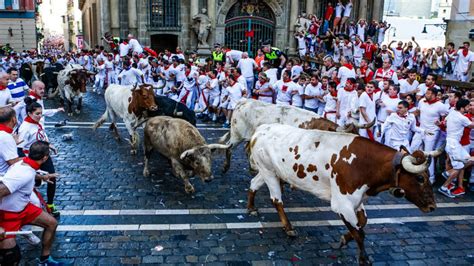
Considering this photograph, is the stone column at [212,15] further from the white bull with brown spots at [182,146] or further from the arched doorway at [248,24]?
the white bull with brown spots at [182,146]

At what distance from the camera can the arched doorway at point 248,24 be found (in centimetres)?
3194

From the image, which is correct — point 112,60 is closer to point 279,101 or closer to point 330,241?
point 279,101

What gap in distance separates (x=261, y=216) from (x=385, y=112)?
4912 millimetres

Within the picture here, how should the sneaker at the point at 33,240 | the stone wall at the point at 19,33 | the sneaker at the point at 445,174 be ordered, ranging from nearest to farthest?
the sneaker at the point at 33,240 → the sneaker at the point at 445,174 → the stone wall at the point at 19,33

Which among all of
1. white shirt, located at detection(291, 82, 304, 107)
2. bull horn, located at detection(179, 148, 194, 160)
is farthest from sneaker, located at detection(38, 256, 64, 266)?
white shirt, located at detection(291, 82, 304, 107)

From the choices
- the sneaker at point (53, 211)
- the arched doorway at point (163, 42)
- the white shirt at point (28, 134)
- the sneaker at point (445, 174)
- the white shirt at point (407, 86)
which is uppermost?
the arched doorway at point (163, 42)

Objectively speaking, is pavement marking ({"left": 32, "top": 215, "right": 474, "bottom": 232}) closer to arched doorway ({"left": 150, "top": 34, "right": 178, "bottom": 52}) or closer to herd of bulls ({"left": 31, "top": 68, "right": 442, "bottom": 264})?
herd of bulls ({"left": 31, "top": 68, "right": 442, "bottom": 264})

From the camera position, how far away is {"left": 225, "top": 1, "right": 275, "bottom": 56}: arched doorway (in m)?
31.9

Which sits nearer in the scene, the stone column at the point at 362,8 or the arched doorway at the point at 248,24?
the arched doorway at the point at 248,24

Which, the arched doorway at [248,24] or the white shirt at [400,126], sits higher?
the arched doorway at [248,24]

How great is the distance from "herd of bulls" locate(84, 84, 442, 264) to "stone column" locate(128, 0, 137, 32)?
2265cm

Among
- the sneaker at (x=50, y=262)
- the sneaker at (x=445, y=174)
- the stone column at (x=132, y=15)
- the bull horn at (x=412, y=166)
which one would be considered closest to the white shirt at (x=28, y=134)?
the sneaker at (x=50, y=262)

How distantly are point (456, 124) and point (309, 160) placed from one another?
442 centimetres

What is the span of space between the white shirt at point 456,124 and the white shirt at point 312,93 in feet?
14.3
